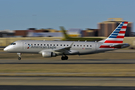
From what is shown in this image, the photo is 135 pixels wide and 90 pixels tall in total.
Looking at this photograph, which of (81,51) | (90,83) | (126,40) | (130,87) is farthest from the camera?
(126,40)

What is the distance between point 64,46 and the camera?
136ft

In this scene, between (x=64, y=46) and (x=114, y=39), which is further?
(x=114, y=39)

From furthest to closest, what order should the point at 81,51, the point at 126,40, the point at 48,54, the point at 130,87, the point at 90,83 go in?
the point at 126,40
the point at 81,51
the point at 48,54
the point at 90,83
the point at 130,87

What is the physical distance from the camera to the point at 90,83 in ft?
62.6

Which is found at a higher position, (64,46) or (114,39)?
(114,39)

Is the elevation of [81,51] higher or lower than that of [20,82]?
higher

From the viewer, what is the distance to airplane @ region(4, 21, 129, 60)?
40.7 metres

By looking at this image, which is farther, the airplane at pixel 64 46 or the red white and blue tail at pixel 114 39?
the red white and blue tail at pixel 114 39

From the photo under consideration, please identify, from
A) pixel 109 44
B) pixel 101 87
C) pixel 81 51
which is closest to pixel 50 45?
pixel 81 51

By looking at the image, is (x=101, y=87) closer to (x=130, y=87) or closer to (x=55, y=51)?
(x=130, y=87)

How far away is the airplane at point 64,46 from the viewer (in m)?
40.7

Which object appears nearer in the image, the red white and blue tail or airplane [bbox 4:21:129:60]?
airplane [bbox 4:21:129:60]

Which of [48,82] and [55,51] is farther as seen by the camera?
[55,51]

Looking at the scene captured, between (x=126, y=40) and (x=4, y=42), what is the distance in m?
61.2
